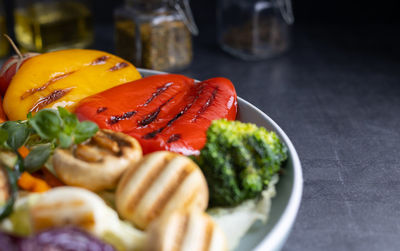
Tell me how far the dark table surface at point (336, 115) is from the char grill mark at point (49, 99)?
0.69m

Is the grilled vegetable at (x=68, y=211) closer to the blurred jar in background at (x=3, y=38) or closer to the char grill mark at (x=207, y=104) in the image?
the char grill mark at (x=207, y=104)

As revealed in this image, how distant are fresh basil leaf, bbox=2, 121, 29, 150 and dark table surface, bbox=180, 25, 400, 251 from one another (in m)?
0.63

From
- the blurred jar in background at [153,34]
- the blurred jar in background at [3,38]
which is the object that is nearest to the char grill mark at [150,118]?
the blurred jar in background at [153,34]

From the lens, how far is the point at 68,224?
781 mm

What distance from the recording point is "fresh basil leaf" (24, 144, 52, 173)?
970 millimetres

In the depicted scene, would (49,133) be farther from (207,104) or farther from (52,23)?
(52,23)

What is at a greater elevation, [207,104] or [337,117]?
[207,104]

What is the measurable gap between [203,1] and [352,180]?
5.08ft

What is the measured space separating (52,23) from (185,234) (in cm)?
156

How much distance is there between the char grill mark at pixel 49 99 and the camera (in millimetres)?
1241

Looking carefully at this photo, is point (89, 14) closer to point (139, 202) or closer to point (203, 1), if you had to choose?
point (203, 1)

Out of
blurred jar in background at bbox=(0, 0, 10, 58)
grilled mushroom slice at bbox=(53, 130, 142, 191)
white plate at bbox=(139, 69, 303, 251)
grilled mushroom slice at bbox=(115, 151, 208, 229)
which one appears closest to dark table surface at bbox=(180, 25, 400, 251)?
white plate at bbox=(139, 69, 303, 251)

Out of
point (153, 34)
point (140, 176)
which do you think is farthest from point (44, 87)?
point (153, 34)

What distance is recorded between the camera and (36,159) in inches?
38.3
